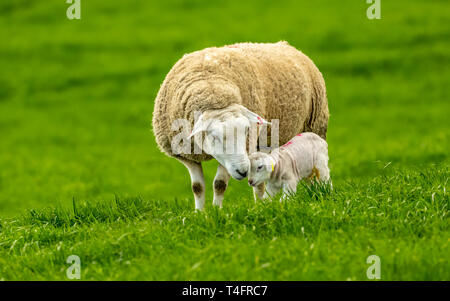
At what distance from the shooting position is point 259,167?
6.18m

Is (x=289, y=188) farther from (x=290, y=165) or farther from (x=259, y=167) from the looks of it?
(x=259, y=167)

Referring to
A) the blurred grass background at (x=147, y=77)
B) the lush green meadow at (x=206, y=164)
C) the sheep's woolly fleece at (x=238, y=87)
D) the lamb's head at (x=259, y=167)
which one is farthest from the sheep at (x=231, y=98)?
the blurred grass background at (x=147, y=77)

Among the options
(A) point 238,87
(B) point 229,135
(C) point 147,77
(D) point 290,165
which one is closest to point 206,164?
(C) point 147,77

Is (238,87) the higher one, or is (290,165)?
(238,87)

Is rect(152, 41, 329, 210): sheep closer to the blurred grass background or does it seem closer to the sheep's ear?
the sheep's ear

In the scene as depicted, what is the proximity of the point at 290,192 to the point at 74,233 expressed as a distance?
203 cm

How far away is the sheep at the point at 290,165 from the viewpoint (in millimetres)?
6211

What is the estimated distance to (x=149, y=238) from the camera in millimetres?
5574

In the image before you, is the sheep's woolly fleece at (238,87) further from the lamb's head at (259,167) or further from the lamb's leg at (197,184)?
the lamb's head at (259,167)

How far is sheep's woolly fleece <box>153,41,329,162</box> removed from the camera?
255 inches

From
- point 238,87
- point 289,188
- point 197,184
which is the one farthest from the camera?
point 197,184

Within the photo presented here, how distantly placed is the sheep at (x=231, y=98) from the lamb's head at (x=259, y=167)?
0.72 feet

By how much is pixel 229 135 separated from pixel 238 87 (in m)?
0.84

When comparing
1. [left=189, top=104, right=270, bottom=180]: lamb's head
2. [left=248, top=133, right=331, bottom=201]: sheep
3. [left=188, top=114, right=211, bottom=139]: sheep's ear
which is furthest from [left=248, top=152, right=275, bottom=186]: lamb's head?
[left=188, top=114, right=211, bottom=139]: sheep's ear
